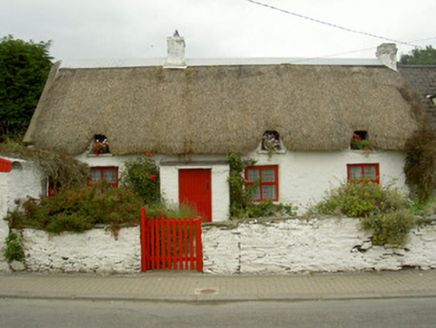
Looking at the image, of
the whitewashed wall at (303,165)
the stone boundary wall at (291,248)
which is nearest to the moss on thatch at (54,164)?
the whitewashed wall at (303,165)

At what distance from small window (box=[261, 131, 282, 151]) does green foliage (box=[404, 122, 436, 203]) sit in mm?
4300

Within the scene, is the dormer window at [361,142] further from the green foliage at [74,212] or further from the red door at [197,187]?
the green foliage at [74,212]

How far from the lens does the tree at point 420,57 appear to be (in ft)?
133

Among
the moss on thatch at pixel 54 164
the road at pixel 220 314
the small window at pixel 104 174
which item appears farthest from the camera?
the small window at pixel 104 174

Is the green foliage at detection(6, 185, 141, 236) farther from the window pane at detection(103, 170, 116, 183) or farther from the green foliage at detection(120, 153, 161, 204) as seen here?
the window pane at detection(103, 170, 116, 183)

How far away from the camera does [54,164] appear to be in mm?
9773

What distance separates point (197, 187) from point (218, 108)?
2890mm

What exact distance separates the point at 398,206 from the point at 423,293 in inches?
74.8

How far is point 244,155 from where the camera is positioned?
1251 cm

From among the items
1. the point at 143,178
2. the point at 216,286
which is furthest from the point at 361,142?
the point at 216,286

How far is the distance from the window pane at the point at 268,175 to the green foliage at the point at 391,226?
5124 millimetres

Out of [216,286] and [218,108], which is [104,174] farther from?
[216,286]

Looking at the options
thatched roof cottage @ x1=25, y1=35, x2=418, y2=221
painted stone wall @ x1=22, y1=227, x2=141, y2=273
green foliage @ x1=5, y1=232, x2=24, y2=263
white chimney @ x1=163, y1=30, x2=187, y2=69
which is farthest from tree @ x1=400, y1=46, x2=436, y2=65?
green foliage @ x1=5, y1=232, x2=24, y2=263

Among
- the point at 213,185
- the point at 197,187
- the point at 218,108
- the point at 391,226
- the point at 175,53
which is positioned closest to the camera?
the point at 391,226
